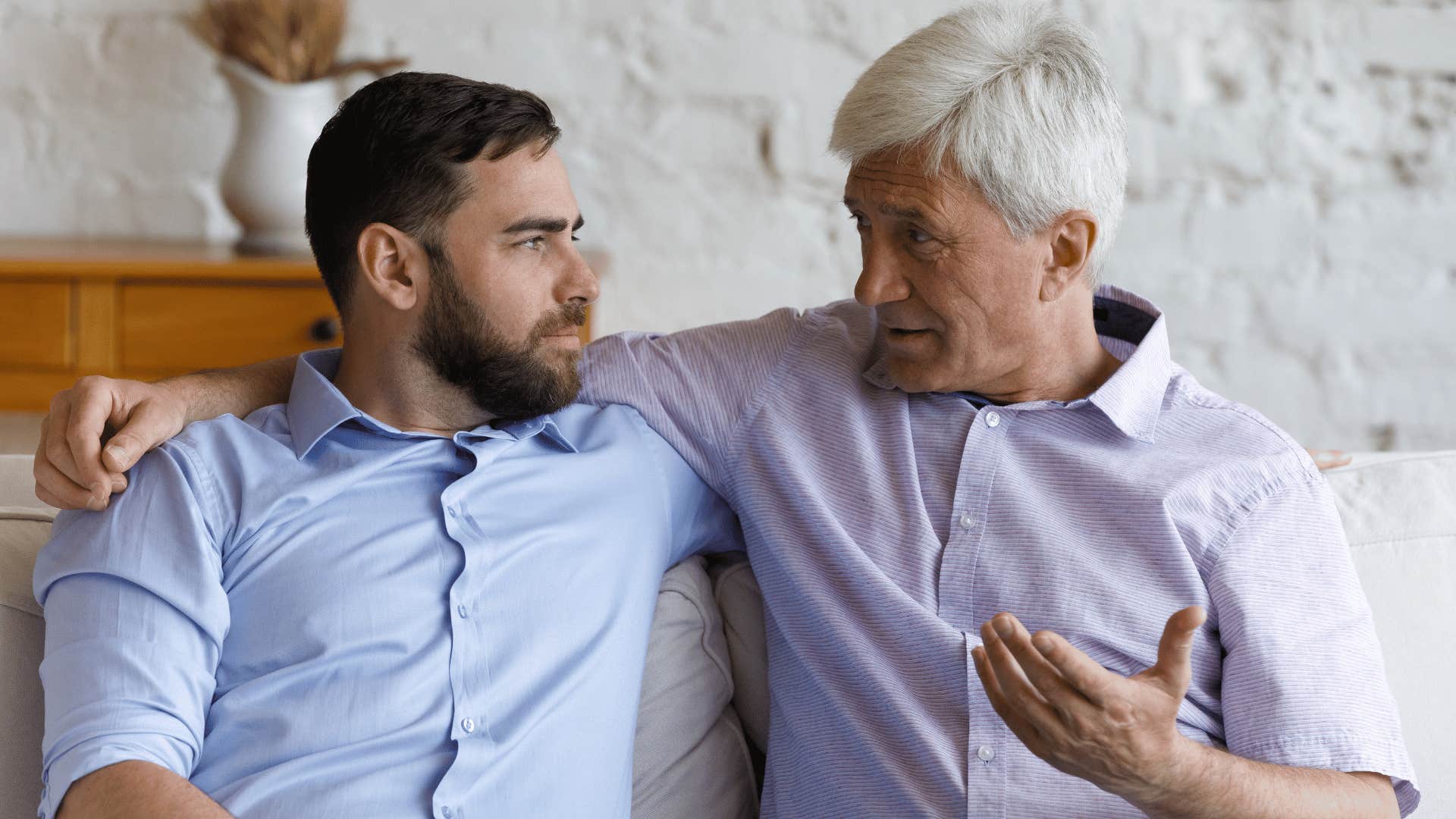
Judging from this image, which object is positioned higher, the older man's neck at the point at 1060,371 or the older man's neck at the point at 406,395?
the older man's neck at the point at 1060,371

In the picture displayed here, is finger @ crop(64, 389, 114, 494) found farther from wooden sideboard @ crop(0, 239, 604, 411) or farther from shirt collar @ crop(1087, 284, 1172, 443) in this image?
wooden sideboard @ crop(0, 239, 604, 411)

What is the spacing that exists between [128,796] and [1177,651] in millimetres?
818

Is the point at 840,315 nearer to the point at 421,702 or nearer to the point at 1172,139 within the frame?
the point at 421,702

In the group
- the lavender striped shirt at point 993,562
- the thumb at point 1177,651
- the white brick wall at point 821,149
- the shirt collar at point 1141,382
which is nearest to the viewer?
the thumb at point 1177,651

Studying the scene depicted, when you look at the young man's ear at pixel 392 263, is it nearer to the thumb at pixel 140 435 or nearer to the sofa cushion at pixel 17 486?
the thumb at pixel 140 435

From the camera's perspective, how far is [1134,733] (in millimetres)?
995

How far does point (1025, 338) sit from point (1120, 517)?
0.21 metres

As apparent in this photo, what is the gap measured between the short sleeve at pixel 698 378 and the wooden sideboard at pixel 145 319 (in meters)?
0.80

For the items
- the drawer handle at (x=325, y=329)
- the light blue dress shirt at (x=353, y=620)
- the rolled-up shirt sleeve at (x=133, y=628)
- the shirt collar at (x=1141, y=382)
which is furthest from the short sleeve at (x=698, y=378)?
the drawer handle at (x=325, y=329)

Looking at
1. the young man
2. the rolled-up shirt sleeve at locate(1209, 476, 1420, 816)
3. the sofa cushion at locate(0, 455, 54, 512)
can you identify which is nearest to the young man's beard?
the young man

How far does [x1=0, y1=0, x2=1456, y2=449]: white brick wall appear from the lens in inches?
103

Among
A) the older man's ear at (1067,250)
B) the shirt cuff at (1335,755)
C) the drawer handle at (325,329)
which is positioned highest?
the older man's ear at (1067,250)

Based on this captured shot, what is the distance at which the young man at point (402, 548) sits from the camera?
1109 mm

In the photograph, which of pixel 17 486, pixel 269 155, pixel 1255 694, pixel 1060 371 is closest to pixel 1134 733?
pixel 1255 694
